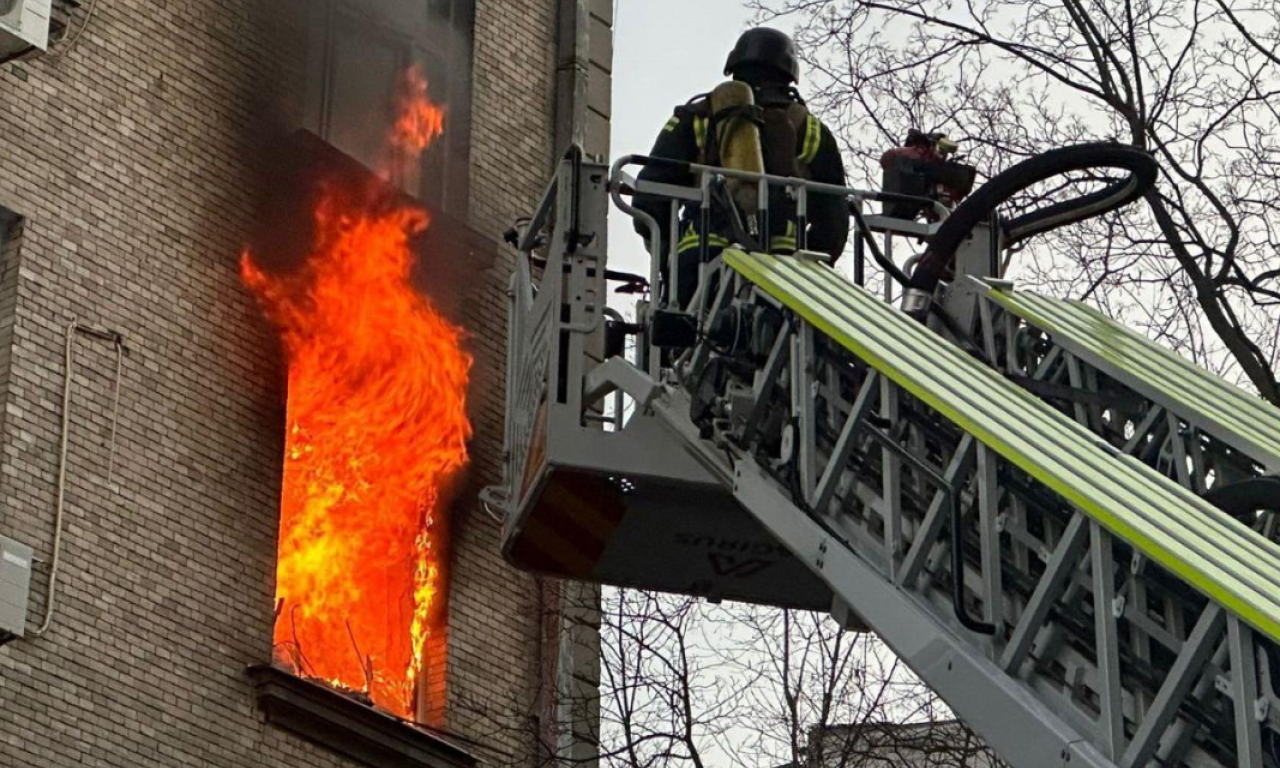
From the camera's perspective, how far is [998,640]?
7184mm

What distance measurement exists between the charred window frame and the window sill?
11.7 feet

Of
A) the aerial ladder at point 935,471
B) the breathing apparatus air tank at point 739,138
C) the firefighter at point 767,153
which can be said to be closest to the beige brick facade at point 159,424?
the aerial ladder at point 935,471

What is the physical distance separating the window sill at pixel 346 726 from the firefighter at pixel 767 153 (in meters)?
4.63

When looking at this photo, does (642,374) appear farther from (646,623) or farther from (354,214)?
(354,214)

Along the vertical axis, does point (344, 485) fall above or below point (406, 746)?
above

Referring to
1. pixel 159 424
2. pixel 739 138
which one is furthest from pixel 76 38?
pixel 739 138

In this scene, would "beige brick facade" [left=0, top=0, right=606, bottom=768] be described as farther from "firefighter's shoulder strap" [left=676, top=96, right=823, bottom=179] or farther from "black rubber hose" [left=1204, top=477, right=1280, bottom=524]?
"black rubber hose" [left=1204, top=477, right=1280, bottom=524]

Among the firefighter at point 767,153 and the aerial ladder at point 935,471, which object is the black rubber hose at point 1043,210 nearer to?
→ the aerial ladder at point 935,471

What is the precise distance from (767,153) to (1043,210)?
134cm

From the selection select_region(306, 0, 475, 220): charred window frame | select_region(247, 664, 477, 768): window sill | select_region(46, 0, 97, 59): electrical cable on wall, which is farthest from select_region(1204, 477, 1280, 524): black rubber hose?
select_region(306, 0, 475, 220): charred window frame

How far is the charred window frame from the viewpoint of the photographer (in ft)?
51.2

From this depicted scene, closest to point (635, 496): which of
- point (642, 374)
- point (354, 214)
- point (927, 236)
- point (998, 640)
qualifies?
point (642, 374)

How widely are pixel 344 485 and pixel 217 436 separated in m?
1.44

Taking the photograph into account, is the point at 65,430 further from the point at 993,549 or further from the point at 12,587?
the point at 993,549
